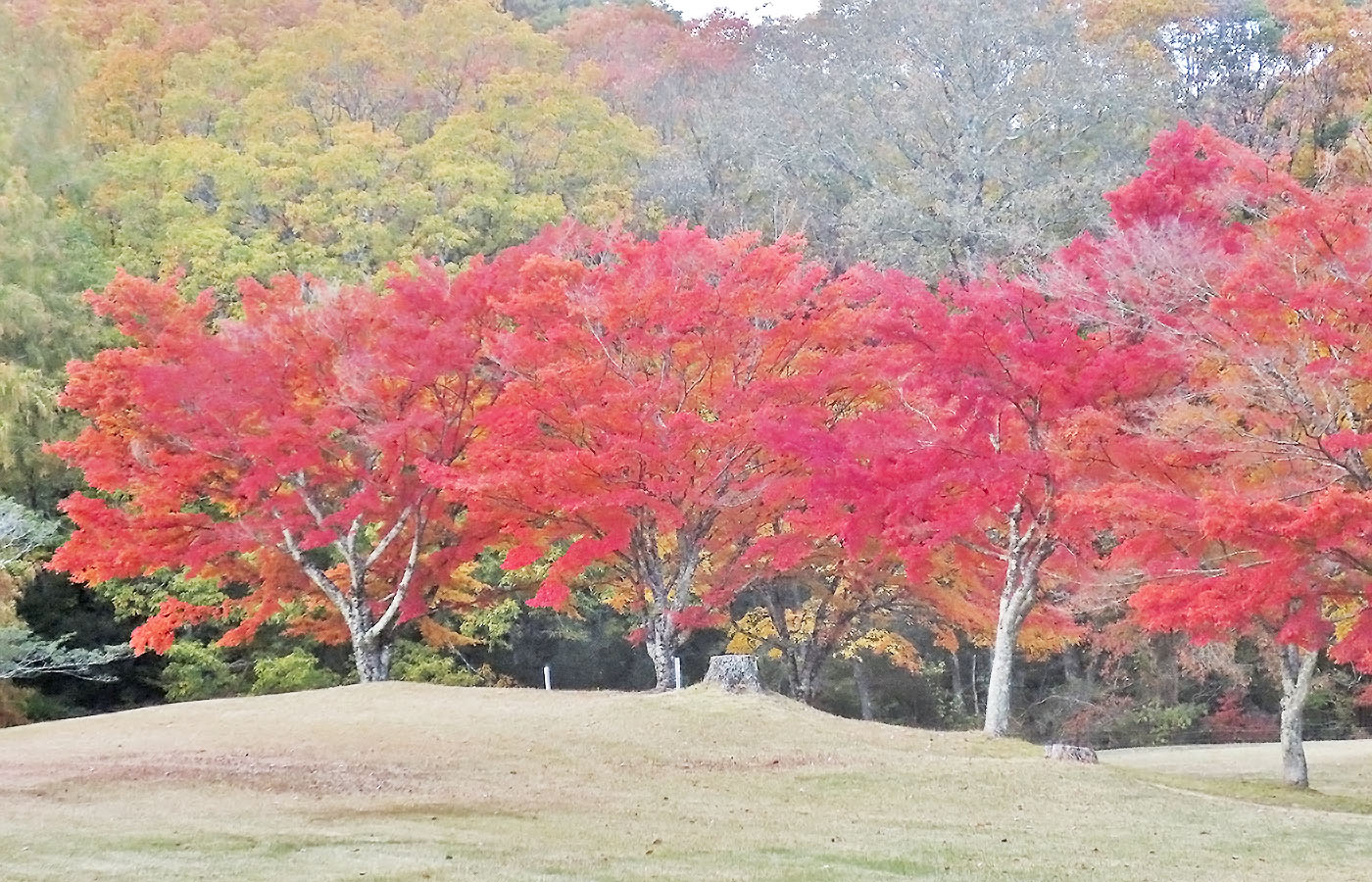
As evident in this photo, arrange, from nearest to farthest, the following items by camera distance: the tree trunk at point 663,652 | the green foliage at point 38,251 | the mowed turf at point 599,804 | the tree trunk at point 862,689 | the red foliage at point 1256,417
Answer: the mowed turf at point 599,804, the red foliage at point 1256,417, the tree trunk at point 663,652, the green foliage at point 38,251, the tree trunk at point 862,689

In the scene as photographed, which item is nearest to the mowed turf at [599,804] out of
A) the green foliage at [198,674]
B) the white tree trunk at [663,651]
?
the white tree trunk at [663,651]

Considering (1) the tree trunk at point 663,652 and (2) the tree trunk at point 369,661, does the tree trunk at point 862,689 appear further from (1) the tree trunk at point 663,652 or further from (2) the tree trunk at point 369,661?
(2) the tree trunk at point 369,661

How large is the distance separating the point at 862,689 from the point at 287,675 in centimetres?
1228

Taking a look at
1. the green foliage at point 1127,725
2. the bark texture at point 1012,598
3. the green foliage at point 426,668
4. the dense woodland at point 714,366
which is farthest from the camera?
the green foliage at point 1127,725

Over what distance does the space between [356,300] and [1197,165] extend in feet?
39.0

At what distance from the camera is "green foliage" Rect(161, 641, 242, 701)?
24688 mm

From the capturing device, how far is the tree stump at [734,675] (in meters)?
16.8

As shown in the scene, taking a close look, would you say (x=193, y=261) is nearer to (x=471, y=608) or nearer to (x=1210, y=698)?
(x=471, y=608)

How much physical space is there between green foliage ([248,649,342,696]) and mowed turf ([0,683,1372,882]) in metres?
7.55

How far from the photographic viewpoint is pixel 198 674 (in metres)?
24.9

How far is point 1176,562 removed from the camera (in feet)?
47.2

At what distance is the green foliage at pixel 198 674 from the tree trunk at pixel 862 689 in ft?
42.1

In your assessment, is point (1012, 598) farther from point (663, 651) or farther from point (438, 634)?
point (438, 634)

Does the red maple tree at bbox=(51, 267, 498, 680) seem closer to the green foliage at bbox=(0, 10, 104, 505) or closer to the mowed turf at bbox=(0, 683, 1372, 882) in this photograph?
the green foliage at bbox=(0, 10, 104, 505)
